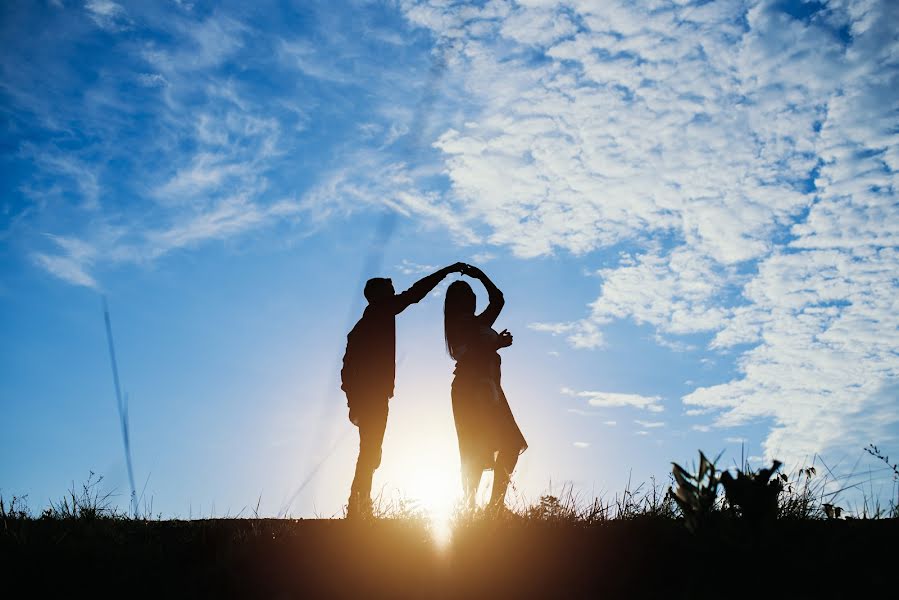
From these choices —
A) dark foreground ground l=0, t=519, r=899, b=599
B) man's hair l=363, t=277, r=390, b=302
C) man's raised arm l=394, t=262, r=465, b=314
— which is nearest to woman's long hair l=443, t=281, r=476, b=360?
man's raised arm l=394, t=262, r=465, b=314

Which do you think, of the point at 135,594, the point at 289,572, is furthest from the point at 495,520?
the point at 135,594

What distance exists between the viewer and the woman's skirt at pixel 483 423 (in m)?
7.41

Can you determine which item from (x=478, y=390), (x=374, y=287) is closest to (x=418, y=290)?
(x=374, y=287)

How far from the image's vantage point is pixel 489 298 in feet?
26.0

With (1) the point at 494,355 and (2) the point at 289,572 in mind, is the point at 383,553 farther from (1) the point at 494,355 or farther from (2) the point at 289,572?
(1) the point at 494,355

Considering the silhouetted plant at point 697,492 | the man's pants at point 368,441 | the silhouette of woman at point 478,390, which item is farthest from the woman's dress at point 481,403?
the silhouetted plant at point 697,492

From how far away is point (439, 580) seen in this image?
4.86m

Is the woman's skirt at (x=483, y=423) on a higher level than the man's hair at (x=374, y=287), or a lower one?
lower

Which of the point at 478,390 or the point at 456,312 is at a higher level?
the point at 456,312

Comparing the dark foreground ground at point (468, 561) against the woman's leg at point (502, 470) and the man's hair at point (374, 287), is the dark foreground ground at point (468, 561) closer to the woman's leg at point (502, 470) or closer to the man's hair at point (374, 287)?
the woman's leg at point (502, 470)

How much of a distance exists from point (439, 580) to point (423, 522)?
116cm

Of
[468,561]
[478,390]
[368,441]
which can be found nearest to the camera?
[468,561]

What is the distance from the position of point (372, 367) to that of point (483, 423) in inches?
51.5

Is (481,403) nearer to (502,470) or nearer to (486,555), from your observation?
(502,470)
